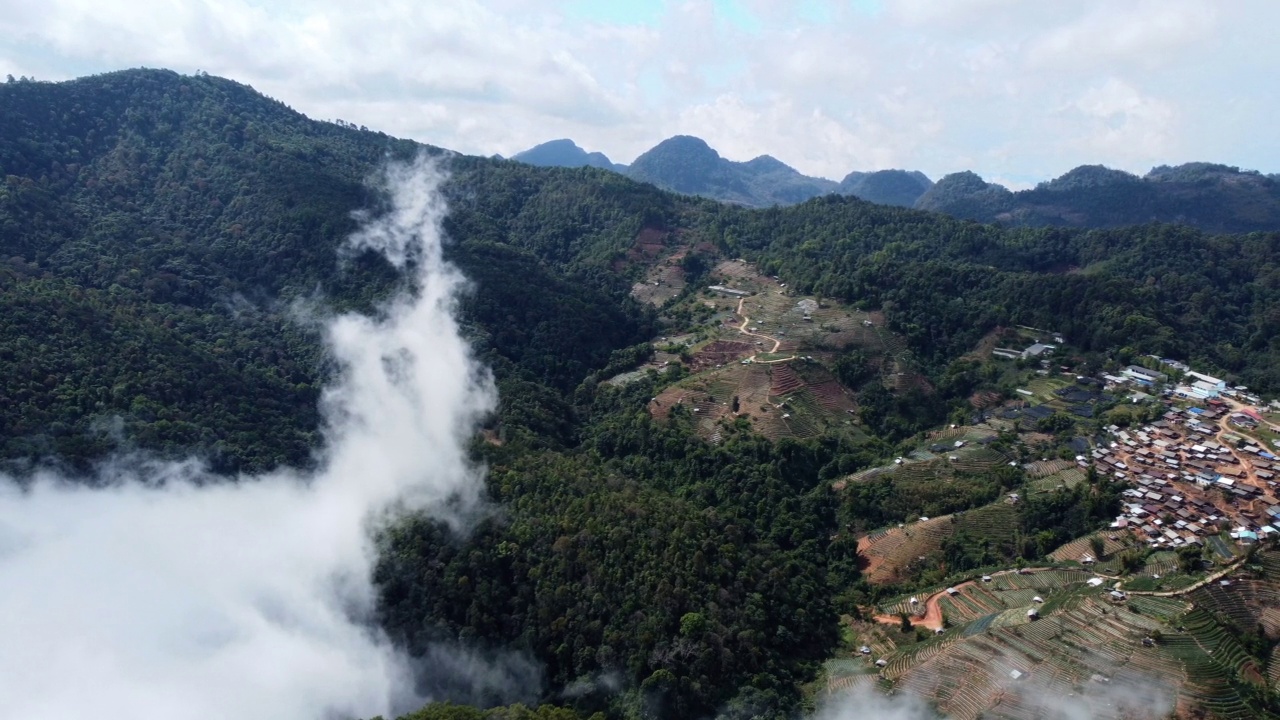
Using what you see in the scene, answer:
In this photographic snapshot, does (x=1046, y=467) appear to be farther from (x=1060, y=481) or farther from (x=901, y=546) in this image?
(x=901, y=546)

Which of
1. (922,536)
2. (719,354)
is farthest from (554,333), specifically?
(922,536)

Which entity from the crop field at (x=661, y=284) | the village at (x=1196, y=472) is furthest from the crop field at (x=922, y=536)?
the crop field at (x=661, y=284)

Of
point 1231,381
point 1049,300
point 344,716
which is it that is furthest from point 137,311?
point 1231,381

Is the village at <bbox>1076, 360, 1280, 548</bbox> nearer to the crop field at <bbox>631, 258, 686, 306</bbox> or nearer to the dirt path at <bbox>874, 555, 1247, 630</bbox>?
the dirt path at <bbox>874, 555, 1247, 630</bbox>

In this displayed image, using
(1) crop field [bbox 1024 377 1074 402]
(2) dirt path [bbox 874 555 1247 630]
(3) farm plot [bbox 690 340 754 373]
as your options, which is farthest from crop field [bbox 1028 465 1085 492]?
(3) farm plot [bbox 690 340 754 373]

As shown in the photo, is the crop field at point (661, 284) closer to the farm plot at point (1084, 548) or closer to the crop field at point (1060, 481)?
the crop field at point (1060, 481)

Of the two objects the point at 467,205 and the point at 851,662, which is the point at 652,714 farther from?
the point at 467,205
